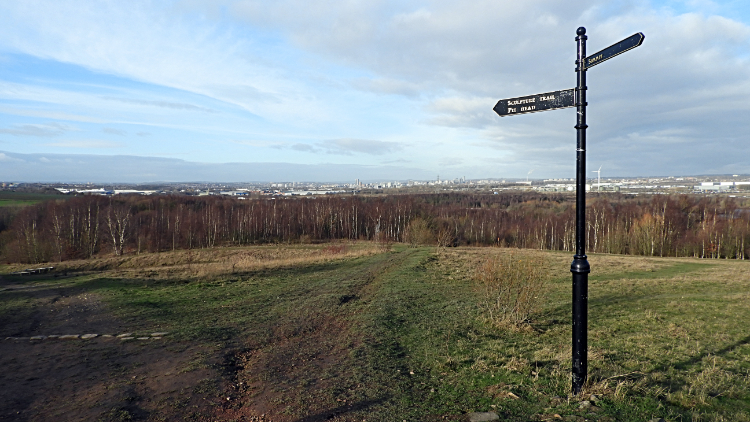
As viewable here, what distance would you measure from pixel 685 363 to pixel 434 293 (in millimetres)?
7553

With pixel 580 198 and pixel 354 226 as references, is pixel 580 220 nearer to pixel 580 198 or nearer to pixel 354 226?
pixel 580 198

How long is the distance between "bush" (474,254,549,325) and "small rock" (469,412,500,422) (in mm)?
4621

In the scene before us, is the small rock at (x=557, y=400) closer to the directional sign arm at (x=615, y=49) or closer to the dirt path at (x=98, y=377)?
the directional sign arm at (x=615, y=49)

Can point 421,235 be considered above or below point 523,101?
A: below

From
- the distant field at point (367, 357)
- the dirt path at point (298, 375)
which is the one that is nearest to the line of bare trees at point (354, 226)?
the distant field at point (367, 357)

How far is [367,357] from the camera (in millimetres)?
6887

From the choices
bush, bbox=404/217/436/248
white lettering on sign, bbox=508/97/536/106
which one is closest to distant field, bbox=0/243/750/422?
white lettering on sign, bbox=508/97/536/106

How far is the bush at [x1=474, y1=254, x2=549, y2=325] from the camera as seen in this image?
9.12m

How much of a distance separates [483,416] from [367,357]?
2720 mm

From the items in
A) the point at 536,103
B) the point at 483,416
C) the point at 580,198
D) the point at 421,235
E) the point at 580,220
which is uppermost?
the point at 536,103

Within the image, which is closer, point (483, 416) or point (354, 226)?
point (483, 416)

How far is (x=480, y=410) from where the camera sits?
4777 mm

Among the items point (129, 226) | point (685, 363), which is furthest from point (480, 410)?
point (129, 226)

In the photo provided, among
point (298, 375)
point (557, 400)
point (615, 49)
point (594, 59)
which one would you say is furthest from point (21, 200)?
point (615, 49)
